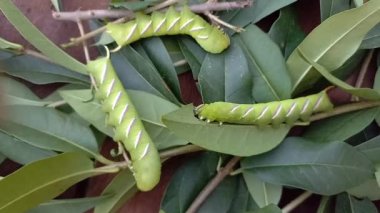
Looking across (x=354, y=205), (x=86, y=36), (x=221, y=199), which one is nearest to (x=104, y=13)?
(x=86, y=36)

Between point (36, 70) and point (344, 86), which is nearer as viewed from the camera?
point (344, 86)

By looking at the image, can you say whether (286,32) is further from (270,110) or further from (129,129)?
(129,129)

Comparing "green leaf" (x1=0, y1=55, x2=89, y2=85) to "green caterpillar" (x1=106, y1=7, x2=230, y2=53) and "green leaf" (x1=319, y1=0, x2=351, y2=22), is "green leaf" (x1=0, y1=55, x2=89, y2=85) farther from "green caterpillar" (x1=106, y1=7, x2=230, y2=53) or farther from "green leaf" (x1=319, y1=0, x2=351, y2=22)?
"green leaf" (x1=319, y1=0, x2=351, y2=22)

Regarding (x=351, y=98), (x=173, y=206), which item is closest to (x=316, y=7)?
(x=351, y=98)

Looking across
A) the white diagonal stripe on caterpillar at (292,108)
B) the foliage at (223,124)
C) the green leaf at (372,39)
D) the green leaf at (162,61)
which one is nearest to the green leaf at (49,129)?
the foliage at (223,124)

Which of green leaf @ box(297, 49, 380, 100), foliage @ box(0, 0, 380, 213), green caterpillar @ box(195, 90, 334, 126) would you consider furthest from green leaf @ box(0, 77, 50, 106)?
green leaf @ box(297, 49, 380, 100)
